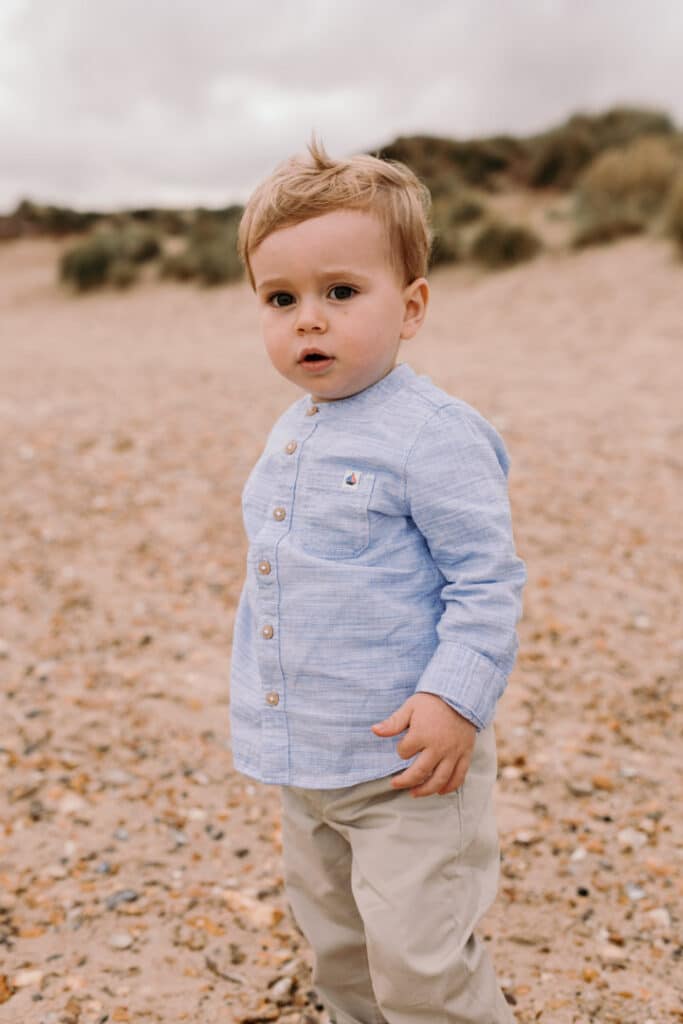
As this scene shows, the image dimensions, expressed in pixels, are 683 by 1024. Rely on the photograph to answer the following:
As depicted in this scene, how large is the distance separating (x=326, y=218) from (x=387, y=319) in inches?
7.7

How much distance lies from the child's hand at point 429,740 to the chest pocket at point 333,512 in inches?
11.1

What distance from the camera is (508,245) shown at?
11.3 meters

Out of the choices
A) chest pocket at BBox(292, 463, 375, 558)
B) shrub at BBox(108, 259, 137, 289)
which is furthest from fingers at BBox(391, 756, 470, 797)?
shrub at BBox(108, 259, 137, 289)

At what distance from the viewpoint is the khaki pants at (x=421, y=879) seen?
1.57 metres

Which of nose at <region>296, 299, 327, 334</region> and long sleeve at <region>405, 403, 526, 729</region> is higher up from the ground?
nose at <region>296, 299, 327, 334</region>

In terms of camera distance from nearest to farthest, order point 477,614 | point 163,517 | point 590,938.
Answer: point 477,614 < point 590,938 < point 163,517

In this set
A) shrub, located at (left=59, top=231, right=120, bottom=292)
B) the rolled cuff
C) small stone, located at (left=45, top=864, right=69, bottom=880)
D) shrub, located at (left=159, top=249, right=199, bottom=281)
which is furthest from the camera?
shrub, located at (left=59, top=231, right=120, bottom=292)

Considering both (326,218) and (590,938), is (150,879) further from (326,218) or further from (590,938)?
(326,218)

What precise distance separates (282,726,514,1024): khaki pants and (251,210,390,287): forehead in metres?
0.88

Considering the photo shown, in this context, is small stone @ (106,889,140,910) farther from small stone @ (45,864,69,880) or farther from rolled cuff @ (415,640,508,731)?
rolled cuff @ (415,640,508,731)

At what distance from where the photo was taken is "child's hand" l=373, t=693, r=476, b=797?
1.52 m

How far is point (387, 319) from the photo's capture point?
1.60m

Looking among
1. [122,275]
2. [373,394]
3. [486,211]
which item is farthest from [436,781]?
[122,275]

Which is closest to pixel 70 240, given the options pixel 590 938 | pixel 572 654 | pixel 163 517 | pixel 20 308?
pixel 20 308
